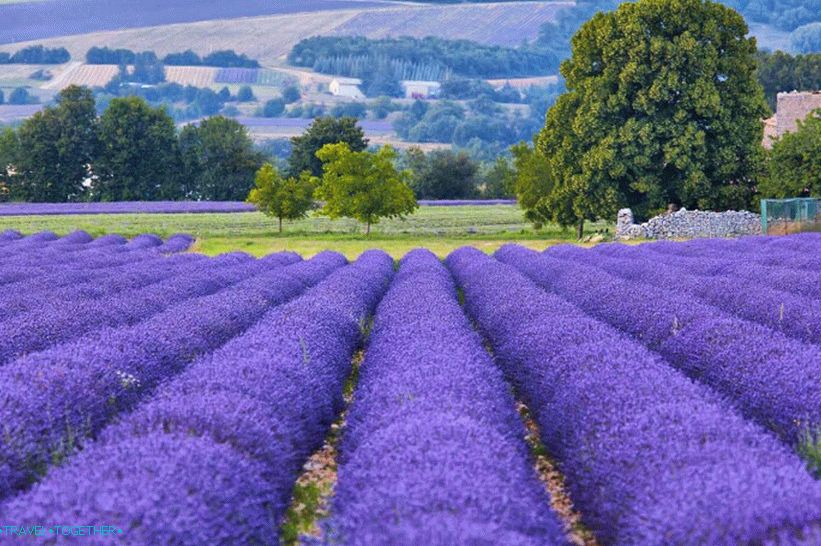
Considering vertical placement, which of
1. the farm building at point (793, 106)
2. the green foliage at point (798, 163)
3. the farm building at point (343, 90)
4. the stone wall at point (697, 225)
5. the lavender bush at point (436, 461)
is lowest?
the stone wall at point (697, 225)

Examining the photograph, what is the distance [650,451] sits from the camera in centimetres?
525

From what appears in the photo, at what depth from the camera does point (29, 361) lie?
7.48 m

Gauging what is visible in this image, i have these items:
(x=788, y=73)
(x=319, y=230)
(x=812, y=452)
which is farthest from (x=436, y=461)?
(x=788, y=73)

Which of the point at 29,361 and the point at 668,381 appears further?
the point at 29,361

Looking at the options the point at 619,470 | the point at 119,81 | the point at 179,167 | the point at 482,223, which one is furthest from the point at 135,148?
the point at 119,81

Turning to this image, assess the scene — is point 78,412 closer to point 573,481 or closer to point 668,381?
point 573,481

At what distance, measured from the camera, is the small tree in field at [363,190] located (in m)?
42.2

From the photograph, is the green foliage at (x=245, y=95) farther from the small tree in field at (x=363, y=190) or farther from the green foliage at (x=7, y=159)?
the small tree in field at (x=363, y=190)

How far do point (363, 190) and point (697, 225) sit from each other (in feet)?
42.4

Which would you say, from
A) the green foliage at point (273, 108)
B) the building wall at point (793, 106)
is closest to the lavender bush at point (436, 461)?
the building wall at point (793, 106)

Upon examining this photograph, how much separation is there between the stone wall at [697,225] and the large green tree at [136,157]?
42.3 m

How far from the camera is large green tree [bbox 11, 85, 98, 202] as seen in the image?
71.4 metres

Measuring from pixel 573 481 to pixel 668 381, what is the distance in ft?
3.49

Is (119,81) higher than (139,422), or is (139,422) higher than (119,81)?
(119,81)
